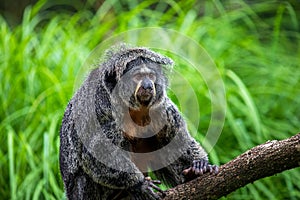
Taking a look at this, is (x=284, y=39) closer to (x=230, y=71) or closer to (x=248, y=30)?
(x=248, y=30)

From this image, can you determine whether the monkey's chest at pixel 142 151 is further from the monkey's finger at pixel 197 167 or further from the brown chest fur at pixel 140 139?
the monkey's finger at pixel 197 167

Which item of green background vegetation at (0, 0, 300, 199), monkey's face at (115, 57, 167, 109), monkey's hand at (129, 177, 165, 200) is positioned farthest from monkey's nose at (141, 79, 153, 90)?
green background vegetation at (0, 0, 300, 199)

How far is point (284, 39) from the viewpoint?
6.52m

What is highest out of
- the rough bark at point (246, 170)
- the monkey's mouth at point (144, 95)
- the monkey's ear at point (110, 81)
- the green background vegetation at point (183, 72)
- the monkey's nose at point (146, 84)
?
the green background vegetation at point (183, 72)

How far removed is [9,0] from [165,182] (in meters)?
5.83

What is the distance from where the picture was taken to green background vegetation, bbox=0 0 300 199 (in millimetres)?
5008

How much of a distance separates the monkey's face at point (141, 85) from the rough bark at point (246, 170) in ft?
1.73

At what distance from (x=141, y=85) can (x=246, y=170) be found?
75cm

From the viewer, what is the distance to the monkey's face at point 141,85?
335 cm

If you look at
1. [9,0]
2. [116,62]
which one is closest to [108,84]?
[116,62]

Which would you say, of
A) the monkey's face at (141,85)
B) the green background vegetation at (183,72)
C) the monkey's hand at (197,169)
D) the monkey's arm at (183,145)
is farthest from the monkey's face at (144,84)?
the green background vegetation at (183,72)

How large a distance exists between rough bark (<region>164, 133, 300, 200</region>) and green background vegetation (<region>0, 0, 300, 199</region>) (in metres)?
1.64

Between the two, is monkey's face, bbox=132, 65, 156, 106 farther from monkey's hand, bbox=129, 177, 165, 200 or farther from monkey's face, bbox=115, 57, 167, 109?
monkey's hand, bbox=129, 177, 165, 200

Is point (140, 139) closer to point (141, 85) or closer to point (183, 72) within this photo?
point (141, 85)
